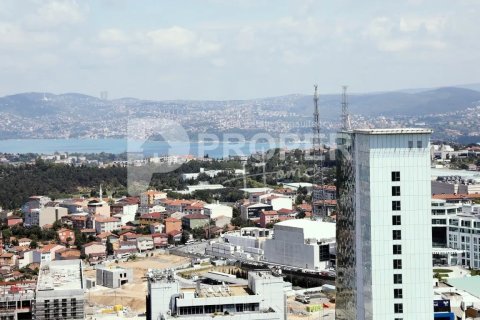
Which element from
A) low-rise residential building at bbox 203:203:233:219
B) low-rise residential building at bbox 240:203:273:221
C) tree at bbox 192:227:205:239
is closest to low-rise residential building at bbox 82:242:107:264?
tree at bbox 192:227:205:239

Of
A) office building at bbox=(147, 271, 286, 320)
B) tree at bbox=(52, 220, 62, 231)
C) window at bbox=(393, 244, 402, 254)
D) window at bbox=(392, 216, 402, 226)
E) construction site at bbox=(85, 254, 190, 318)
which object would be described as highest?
window at bbox=(392, 216, 402, 226)

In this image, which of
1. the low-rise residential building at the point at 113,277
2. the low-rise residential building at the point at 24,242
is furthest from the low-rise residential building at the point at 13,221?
the low-rise residential building at the point at 113,277

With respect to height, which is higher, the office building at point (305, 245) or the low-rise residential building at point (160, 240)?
the office building at point (305, 245)

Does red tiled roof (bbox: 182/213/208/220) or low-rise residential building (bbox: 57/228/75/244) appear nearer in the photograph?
low-rise residential building (bbox: 57/228/75/244)

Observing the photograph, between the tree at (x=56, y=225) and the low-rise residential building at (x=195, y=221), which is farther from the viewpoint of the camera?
the low-rise residential building at (x=195, y=221)

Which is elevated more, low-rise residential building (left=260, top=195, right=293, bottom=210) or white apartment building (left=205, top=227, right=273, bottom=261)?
low-rise residential building (left=260, top=195, right=293, bottom=210)

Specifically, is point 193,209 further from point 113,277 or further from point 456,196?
point 113,277

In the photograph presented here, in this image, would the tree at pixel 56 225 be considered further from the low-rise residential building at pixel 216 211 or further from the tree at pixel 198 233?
the low-rise residential building at pixel 216 211

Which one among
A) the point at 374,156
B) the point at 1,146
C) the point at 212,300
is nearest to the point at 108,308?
the point at 212,300

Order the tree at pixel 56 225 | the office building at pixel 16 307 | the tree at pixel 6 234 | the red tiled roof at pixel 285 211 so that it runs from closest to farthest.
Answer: the office building at pixel 16 307, the tree at pixel 6 234, the tree at pixel 56 225, the red tiled roof at pixel 285 211

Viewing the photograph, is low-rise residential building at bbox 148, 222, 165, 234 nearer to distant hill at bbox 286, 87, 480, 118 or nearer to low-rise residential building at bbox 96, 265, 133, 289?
low-rise residential building at bbox 96, 265, 133, 289
